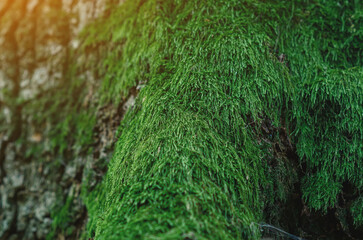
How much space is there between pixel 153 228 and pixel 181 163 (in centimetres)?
34

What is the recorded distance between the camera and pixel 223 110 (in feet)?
4.81

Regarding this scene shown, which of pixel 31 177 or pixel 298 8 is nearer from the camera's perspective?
pixel 298 8

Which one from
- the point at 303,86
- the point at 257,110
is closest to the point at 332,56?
the point at 303,86

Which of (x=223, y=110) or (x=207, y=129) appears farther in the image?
(x=223, y=110)

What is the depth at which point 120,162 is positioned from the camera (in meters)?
1.50

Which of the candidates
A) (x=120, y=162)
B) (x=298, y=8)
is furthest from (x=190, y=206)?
(x=298, y=8)

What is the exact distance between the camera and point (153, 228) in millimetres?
962

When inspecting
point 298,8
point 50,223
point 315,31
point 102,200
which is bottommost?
point 50,223

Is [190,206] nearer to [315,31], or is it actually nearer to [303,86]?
[303,86]

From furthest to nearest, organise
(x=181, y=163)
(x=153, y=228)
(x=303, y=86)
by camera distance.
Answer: (x=303, y=86) < (x=181, y=163) < (x=153, y=228)

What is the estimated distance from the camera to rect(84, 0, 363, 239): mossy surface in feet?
3.68

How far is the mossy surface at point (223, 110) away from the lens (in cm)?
112

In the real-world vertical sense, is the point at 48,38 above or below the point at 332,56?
above

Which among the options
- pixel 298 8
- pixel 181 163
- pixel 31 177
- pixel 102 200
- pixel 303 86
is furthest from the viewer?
pixel 31 177
